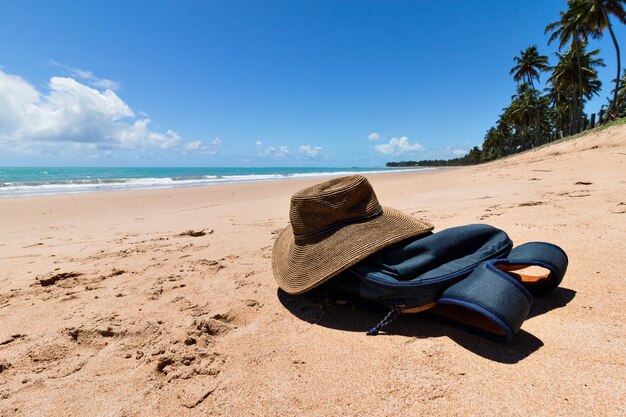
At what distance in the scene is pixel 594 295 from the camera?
1.83 metres

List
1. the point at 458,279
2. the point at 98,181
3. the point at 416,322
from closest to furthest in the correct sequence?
the point at 458,279, the point at 416,322, the point at 98,181

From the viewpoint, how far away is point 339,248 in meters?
2.01

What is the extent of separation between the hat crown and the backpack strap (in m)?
0.81

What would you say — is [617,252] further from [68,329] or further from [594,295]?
[68,329]

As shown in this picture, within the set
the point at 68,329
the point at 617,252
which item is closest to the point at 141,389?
the point at 68,329

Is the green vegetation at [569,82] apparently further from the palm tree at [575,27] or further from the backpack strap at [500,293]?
the backpack strap at [500,293]

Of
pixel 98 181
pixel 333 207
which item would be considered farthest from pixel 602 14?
pixel 98 181

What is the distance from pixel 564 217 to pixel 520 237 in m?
0.99

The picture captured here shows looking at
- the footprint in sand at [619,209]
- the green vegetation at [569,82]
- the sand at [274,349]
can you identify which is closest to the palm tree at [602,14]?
the green vegetation at [569,82]

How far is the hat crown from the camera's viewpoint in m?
2.18

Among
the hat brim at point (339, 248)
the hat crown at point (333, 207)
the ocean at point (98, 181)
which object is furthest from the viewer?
the ocean at point (98, 181)

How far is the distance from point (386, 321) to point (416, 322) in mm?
207

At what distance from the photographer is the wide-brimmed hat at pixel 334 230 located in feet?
6.43

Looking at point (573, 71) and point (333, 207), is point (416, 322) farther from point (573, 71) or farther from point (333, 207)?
point (573, 71)
